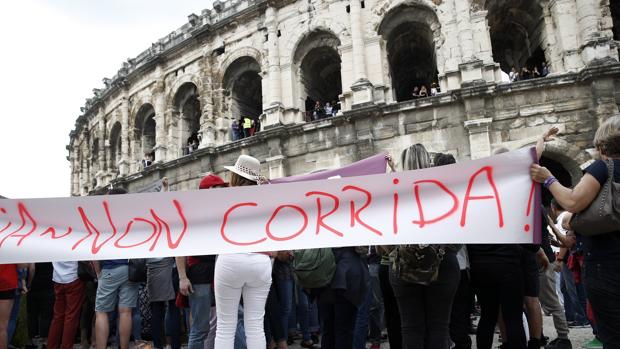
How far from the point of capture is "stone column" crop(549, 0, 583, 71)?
11.7 m

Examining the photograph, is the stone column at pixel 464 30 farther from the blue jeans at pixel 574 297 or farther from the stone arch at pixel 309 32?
the blue jeans at pixel 574 297

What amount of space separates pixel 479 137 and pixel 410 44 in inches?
220

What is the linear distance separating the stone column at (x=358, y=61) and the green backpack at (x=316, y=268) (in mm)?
9818

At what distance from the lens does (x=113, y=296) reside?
14.9ft

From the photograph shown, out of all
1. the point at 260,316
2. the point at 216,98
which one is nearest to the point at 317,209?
the point at 260,316

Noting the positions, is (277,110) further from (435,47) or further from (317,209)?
(317,209)

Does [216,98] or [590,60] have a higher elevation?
[216,98]

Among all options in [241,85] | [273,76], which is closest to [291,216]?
[273,76]

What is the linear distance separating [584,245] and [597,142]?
2.11 ft

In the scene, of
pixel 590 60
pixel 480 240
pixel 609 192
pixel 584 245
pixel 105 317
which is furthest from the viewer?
pixel 590 60

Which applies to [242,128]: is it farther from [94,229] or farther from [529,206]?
[529,206]

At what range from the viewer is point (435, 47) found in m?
13.4

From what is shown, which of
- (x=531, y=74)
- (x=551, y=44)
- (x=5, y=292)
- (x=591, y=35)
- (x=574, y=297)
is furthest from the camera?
(x=531, y=74)

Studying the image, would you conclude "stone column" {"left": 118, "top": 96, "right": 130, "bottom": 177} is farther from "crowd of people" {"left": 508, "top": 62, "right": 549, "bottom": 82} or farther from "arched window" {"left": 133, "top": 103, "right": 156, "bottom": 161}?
"crowd of people" {"left": 508, "top": 62, "right": 549, "bottom": 82}
